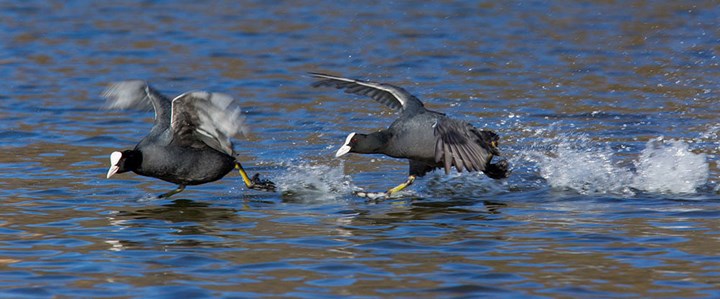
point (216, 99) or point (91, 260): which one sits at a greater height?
point (216, 99)

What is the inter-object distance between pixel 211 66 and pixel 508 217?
8396mm

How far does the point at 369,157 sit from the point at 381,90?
1375 millimetres

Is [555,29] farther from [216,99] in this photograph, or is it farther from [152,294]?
[152,294]

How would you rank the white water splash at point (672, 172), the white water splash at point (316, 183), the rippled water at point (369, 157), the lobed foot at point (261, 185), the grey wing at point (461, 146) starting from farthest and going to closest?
1. the lobed foot at point (261, 185)
2. the white water splash at point (316, 183)
3. the white water splash at point (672, 172)
4. the grey wing at point (461, 146)
5. the rippled water at point (369, 157)

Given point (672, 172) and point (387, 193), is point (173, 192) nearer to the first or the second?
point (387, 193)

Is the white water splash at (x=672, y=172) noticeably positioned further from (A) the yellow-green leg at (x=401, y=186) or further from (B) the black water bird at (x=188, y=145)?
(B) the black water bird at (x=188, y=145)

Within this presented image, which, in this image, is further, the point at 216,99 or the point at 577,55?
the point at 577,55

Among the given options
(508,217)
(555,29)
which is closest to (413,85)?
(555,29)

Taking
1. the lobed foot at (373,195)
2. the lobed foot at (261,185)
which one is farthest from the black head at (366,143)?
the lobed foot at (261,185)

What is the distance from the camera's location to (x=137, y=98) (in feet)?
32.2

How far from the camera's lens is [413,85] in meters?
14.7

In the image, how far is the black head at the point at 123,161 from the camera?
8836 millimetres

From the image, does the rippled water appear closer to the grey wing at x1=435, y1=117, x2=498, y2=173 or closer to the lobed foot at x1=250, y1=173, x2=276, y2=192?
the lobed foot at x1=250, y1=173, x2=276, y2=192

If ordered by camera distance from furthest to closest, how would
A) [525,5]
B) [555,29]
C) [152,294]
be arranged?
[525,5], [555,29], [152,294]
